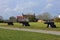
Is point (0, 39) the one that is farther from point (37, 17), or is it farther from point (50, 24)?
point (37, 17)

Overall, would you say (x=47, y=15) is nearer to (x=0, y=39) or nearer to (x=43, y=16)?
(x=43, y=16)

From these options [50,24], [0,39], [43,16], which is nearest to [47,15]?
[43,16]

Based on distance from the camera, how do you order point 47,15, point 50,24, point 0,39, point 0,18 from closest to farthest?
1. point 0,39
2. point 50,24
3. point 0,18
4. point 47,15

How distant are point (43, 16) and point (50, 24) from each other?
91.9 metres

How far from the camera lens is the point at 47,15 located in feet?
409

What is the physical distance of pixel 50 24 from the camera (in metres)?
35.0

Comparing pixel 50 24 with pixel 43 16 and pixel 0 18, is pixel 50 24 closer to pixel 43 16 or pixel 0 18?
pixel 0 18

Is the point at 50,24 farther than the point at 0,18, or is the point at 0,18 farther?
the point at 0,18

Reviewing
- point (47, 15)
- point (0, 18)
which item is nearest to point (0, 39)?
point (0, 18)

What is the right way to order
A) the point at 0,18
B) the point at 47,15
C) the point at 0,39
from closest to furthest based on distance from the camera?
the point at 0,39 → the point at 0,18 → the point at 47,15

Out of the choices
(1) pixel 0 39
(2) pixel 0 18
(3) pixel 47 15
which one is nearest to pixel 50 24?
Answer: (1) pixel 0 39

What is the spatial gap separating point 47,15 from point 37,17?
9.47 metres

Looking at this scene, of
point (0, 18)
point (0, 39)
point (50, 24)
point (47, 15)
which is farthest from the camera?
point (47, 15)

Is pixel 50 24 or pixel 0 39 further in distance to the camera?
pixel 50 24
